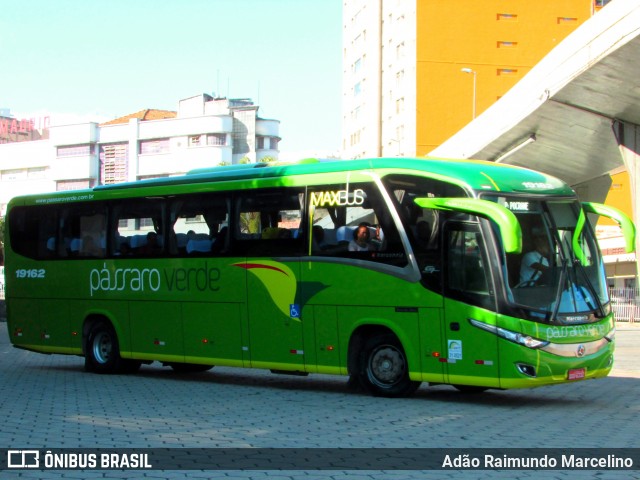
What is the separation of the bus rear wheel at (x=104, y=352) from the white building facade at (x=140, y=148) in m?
107

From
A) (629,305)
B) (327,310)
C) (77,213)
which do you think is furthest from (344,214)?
(629,305)

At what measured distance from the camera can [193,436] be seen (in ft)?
34.5

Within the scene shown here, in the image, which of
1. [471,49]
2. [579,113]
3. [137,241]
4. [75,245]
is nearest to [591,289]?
[137,241]

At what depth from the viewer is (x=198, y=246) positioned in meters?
17.4

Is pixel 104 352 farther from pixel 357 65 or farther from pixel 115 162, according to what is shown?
pixel 115 162

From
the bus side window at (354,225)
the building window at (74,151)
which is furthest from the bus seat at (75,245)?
→ the building window at (74,151)

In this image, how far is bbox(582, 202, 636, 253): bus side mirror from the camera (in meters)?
14.0

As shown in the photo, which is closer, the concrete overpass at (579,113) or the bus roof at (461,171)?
the bus roof at (461,171)

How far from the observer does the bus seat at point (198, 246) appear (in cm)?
1720

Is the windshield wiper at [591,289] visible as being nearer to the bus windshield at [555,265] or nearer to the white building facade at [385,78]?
the bus windshield at [555,265]

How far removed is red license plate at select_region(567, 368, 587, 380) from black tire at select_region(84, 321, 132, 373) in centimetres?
884

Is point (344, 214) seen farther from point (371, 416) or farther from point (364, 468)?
point (364, 468)

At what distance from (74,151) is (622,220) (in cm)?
12365

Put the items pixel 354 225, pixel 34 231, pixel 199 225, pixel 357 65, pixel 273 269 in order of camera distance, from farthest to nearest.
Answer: pixel 357 65, pixel 34 231, pixel 199 225, pixel 273 269, pixel 354 225
